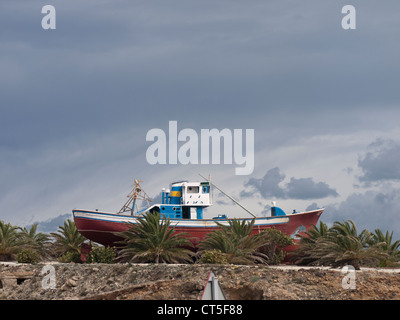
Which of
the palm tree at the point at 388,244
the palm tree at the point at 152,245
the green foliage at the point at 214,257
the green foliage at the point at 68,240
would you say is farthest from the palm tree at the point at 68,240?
the palm tree at the point at 388,244

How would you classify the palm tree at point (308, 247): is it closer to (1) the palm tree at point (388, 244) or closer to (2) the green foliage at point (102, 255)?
(1) the palm tree at point (388, 244)

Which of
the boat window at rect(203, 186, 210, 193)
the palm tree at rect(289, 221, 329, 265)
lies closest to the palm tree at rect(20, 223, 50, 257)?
the boat window at rect(203, 186, 210, 193)

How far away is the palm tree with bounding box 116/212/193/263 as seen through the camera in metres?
37.6

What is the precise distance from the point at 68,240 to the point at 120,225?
6353 mm

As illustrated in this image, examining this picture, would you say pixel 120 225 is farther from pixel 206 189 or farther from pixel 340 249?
pixel 340 249

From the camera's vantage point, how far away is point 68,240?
48.7 meters

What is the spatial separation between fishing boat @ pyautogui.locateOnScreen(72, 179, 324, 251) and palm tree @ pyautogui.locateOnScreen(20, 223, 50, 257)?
157 inches

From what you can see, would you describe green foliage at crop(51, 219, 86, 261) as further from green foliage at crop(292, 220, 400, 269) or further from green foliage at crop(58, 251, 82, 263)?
green foliage at crop(292, 220, 400, 269)

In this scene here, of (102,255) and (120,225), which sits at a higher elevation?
(120,225)

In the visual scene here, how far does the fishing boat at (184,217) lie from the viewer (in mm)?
45250

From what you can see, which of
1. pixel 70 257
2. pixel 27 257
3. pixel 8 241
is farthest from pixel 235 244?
pixel 8 241

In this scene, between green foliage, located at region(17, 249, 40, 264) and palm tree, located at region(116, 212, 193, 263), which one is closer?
palm tree, located at region(116, 212, 193, 263)

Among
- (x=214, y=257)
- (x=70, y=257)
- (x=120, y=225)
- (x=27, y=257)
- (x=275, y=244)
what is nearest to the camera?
(x=214, y=257)

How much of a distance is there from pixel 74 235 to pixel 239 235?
16.1 metres
